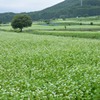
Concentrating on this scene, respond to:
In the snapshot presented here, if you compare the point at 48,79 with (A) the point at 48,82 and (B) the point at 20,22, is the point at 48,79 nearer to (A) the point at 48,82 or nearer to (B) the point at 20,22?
(A) the point at 48,82

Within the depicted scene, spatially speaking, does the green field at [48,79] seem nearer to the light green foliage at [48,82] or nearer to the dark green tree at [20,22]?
the light green foliage at [48,82]

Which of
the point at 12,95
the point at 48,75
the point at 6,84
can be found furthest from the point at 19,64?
the point at 12,95

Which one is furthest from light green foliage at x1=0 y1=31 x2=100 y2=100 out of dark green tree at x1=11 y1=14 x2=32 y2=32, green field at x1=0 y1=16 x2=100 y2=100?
dark green tree at x1=11 y1=14 x2=32 y2=32

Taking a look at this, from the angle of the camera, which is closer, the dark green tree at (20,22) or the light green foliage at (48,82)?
the light green foliage at (48,82)

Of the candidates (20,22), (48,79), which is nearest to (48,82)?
(48,79)

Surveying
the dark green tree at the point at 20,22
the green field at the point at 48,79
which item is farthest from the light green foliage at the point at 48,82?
the dark green tree at the point at 20,22

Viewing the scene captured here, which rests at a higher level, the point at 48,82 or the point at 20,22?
the point at 48,82

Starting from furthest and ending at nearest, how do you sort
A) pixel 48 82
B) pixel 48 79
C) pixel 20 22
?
1. pixel 20 22
2. pixel 48 79
3. pixel 48 82

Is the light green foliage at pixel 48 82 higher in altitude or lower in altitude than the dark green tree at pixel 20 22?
higher

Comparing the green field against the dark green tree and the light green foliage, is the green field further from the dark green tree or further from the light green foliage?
the dark green tree

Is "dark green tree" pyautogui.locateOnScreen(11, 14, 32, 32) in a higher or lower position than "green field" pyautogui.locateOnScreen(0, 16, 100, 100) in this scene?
lower

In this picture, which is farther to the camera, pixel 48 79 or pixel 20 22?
pixel 20 22

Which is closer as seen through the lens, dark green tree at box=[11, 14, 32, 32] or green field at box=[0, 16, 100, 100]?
green field at box=[0, 16, 100, 100]

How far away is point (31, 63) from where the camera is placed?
21891mm
